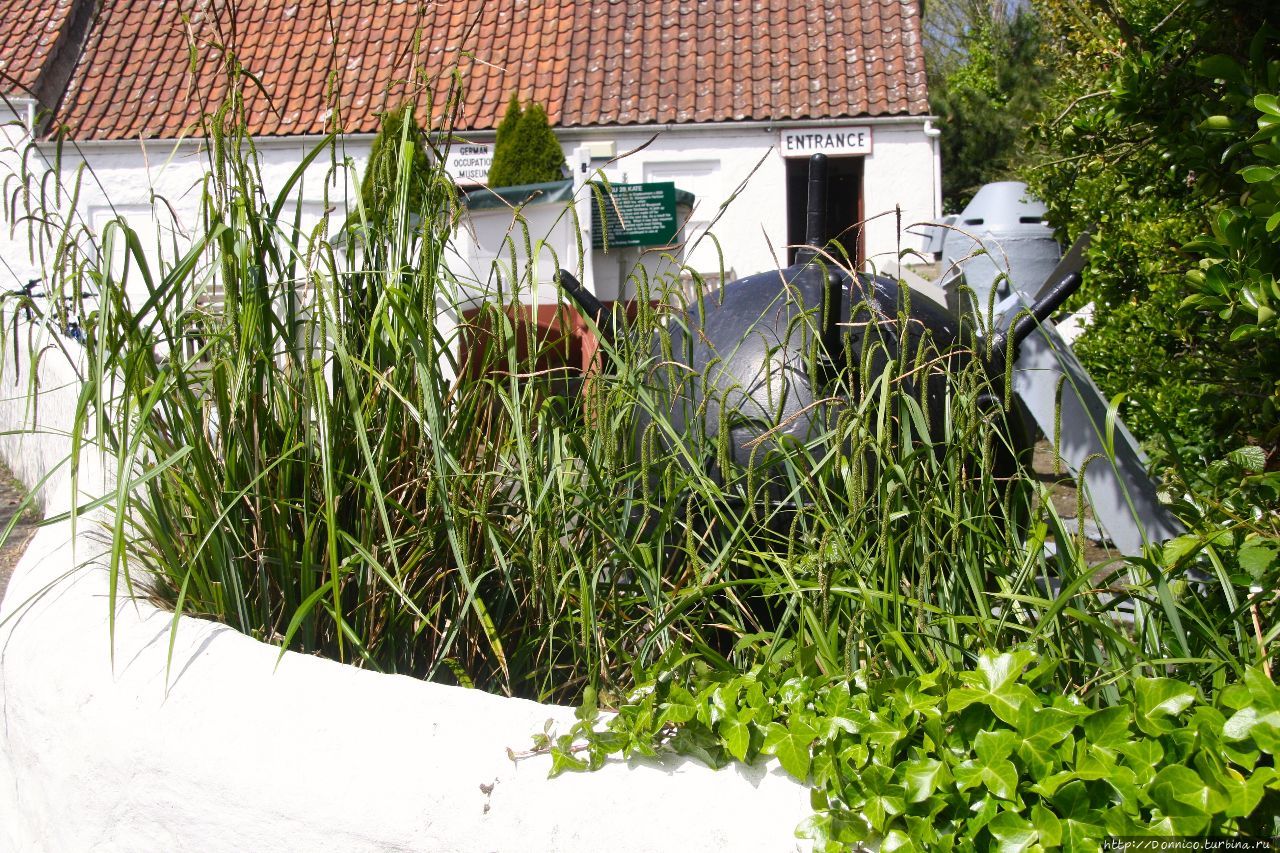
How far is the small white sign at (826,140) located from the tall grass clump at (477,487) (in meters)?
11.9

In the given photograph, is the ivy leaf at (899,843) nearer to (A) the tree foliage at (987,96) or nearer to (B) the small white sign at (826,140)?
(B) the small white sign at (826,140)

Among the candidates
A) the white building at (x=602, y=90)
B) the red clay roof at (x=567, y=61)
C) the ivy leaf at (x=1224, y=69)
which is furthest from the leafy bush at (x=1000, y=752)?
the red clay roof at (x=567, y=61)

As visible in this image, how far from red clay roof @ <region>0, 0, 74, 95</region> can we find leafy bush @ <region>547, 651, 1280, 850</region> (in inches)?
642

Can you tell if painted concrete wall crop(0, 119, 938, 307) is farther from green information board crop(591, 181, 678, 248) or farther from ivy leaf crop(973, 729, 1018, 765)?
ivy leaf crop(973, 729, 1018, 765)

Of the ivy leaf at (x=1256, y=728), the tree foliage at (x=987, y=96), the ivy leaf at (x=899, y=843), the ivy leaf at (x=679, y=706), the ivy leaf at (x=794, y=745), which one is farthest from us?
the tree foliage at (x=987, y=96)

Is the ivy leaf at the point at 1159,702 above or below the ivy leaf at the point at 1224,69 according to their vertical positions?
below

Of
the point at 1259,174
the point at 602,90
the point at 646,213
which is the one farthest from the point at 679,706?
the point at 602,90

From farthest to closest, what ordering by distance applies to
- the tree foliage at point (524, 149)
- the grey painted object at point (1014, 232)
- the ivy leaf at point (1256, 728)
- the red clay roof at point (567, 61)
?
the red clay roof at point (567, 61) → the tree foliage at point (524, 149) → the grey painted object at point (1014, 232) → the ivy leaf at point (1256, 728)

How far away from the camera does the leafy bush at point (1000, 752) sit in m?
1.46

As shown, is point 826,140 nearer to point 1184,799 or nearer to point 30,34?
point 30,34

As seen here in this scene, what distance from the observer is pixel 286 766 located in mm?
1949

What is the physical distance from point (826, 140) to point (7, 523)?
36.8 ft

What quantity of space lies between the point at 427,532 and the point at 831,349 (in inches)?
41.5

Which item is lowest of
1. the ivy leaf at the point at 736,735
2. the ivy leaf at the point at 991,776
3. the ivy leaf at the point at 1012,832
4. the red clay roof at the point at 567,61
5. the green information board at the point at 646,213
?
the ivy leaf at the point at 1012,832
